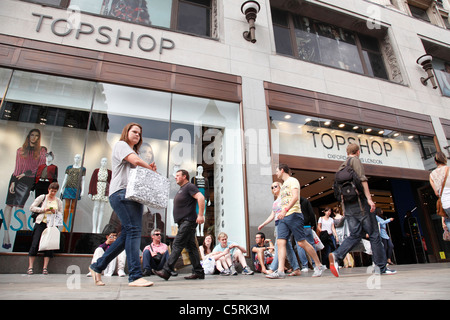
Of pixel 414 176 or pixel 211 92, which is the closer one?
pixel 211 92

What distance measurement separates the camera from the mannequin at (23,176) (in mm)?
6129

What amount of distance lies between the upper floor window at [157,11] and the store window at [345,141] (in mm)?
3880

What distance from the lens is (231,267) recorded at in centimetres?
528

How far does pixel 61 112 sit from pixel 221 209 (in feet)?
16.0

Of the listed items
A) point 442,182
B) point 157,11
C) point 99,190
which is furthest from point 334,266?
point 157,11

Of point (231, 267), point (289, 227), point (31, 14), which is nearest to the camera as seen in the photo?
point (289, 227)

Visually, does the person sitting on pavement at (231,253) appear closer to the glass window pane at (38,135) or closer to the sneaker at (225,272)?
the sneaker at (225,272)

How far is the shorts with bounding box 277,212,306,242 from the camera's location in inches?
158

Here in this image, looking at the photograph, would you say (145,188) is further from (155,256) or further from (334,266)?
(155,256)

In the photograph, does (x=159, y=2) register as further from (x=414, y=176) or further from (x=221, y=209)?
(x=414, y=176)

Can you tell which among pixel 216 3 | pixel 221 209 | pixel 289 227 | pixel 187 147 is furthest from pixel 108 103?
pixel 289 227

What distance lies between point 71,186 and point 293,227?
5297mm

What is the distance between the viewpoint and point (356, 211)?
3871mm

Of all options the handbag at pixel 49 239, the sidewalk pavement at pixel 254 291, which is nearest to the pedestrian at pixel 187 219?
the sidewalk pavement at pixel 254 291
